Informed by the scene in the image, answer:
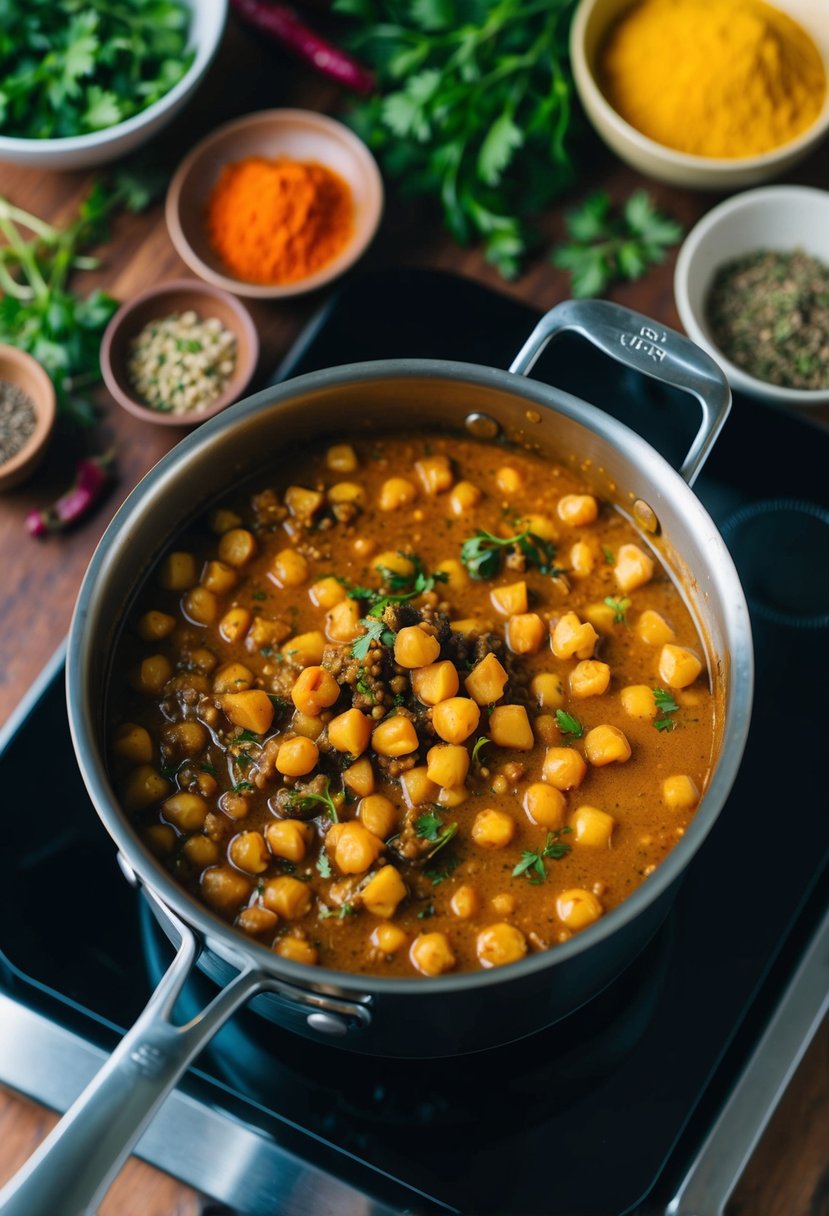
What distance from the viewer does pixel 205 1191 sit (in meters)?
2.17

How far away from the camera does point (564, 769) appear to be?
2.18m

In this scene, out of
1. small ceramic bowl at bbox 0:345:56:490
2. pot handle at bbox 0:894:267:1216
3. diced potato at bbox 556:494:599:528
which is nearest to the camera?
pot handle at bbox 0:894:267:1216

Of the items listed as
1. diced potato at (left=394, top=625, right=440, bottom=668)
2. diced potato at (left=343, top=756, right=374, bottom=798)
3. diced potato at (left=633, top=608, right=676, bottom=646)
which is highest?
diced potato at (left=394, top=625, right=440, bottom=668)

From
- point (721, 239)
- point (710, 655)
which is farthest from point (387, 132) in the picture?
point (710, 655)

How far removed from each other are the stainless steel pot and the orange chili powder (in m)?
0.68

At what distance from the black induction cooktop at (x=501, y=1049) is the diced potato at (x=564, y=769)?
0.40m

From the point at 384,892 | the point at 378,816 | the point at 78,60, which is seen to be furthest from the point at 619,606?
the point at 78,60

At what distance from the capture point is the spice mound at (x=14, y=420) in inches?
110

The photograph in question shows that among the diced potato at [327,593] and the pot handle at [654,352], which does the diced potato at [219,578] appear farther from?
the pot handle at [654,352]

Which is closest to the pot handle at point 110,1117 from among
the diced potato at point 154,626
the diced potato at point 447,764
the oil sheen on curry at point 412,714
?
the oil sheen on curry at point 412,714

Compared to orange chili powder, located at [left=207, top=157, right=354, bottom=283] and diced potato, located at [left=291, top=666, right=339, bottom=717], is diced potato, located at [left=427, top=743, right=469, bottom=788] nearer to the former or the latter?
diced potato, located at [left=291, top=666, right=339, bottom=717]

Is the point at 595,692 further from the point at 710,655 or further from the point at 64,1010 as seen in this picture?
the point at 64,1010

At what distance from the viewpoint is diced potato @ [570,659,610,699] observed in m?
2.27

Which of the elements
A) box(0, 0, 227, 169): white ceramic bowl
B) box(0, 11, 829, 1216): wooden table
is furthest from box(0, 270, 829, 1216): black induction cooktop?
box(0, 0, 227, 169): white ceramic bowl
